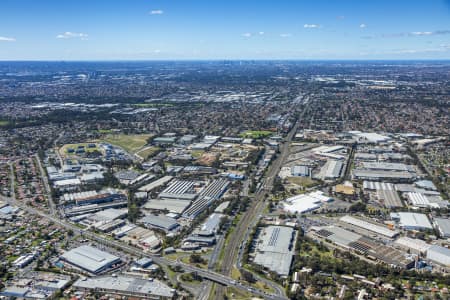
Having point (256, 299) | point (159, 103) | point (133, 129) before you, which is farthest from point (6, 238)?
point (159, 103)

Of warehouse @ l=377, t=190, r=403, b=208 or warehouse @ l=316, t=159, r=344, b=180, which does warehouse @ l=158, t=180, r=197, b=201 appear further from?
warehouse @ l=377, t=190, r=403, b=208

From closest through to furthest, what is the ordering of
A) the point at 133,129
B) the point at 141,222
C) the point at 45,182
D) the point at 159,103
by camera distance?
the point at 141,222, the point at 45,182, the point at 133,129, the point at 159,103

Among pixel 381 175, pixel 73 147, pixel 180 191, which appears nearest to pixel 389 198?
pixel 381 175

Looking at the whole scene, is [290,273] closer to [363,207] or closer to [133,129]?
[363,207]

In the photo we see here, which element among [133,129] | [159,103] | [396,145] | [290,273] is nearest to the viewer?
[290,273]

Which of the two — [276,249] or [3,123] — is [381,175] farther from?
[3,123]

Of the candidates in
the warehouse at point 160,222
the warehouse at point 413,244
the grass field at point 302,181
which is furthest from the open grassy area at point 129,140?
the warehouse at point 413,244

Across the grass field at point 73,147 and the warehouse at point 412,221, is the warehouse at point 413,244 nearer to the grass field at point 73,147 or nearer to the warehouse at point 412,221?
the warehouse at point 412,221
